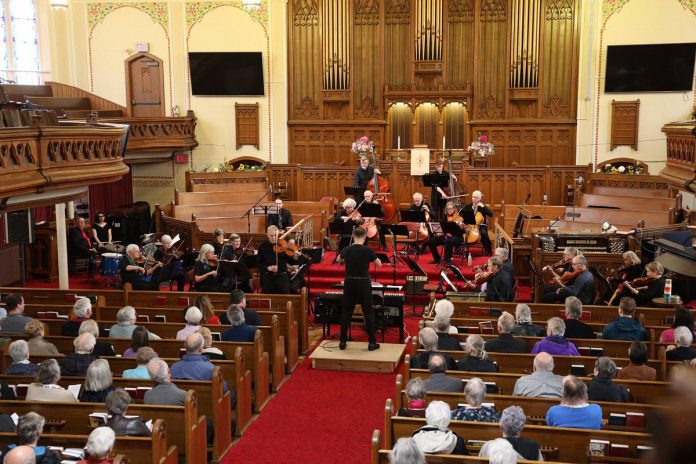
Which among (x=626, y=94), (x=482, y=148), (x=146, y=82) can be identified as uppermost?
(x=146, y=82)

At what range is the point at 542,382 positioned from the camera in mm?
6875

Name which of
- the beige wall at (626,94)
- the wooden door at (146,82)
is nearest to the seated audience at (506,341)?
the beige wall at (626,94)

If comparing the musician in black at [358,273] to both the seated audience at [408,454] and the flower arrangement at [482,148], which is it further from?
the flower arrangement at [482,148]

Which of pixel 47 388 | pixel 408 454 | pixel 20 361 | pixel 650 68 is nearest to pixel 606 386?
pixel 408 454

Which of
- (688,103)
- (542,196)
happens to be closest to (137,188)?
(542,196)

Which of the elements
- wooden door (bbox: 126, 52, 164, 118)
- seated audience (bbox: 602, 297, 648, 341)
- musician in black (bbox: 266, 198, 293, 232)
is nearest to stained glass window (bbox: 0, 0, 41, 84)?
wooden door (bbox: 126, 52, 164, 118)

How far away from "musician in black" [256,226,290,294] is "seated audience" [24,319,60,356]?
4030 millimetres

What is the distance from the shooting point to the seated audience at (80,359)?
7.47m

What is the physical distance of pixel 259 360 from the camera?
8.97 m

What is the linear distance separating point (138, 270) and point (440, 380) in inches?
270

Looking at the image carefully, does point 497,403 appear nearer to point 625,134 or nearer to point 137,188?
point 625,134

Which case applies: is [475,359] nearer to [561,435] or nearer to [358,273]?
[561,435]

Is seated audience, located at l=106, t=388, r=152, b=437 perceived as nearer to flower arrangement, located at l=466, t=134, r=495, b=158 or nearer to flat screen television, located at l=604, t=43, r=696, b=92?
flower arrangement, located at l=466, t=134, r=495, b=158

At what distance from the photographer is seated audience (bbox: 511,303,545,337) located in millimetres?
8891
